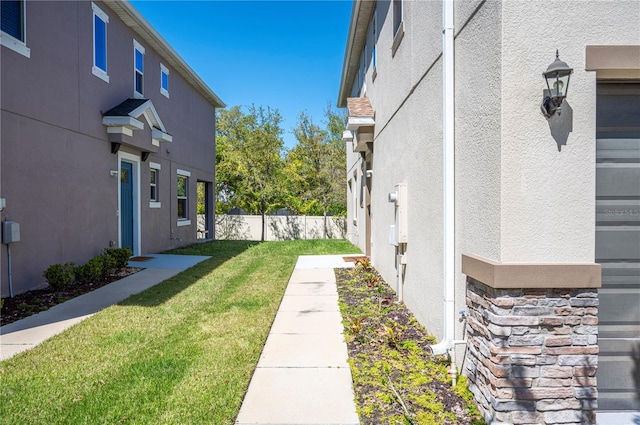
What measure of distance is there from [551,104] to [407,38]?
344cm

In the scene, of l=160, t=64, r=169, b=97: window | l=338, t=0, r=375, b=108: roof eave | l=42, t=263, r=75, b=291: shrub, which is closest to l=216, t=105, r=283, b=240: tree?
l=338, t=0, r=375, b=108: roof eave

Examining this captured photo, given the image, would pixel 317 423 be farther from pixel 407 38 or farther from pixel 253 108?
pixel 253 108

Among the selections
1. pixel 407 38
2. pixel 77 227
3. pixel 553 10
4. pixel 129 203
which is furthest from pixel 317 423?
pixel 129 203

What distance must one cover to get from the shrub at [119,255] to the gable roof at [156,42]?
19.4ft

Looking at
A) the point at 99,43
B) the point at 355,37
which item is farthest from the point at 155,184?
the point at 355,37

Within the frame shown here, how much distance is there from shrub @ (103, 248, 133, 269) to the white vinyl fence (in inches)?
515

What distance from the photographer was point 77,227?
8469 millimetres

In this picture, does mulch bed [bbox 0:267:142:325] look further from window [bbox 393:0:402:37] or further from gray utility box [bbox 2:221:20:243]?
window [bbox 393:0:402:37]

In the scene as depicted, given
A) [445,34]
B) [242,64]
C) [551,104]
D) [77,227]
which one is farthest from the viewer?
[242,64]

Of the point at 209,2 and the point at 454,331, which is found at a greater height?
the point at 209,2

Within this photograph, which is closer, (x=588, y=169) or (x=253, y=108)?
(x=588, y=169)

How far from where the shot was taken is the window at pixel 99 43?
29.9 feet

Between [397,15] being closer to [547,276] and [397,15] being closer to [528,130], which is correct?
[528,130]

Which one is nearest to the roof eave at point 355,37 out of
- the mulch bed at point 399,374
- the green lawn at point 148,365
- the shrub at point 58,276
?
the green lawn at point 148,365
